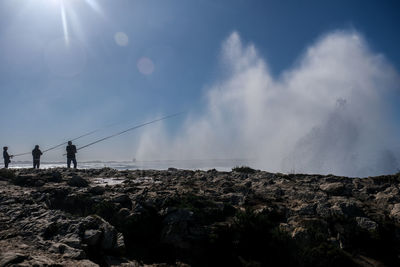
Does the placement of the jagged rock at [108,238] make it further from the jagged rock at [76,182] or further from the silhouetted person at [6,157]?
the silhouetted person at [6,157]

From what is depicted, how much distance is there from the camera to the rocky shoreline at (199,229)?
6.05 metres

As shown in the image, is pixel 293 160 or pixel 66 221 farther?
pixel 293 160

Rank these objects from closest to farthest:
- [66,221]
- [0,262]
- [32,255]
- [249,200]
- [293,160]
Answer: [0,262], [32,255], [66,221], [249,200], [293,160]

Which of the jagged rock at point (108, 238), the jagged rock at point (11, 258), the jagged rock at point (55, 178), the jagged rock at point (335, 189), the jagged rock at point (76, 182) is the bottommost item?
the jagged rock at point (108, 238)

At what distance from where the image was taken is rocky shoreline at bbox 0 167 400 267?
605 centimetres

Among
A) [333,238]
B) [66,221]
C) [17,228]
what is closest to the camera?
[17,228]

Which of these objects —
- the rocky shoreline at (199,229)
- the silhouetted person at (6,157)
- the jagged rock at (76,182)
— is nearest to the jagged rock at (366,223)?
the rocky shoreline at (199,229)

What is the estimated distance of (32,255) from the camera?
4.92m

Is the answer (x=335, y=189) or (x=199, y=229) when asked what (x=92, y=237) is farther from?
(x=335, y=189)

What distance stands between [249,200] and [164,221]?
14.1 feet

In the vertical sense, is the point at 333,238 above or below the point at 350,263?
above

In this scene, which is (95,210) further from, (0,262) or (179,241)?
(0,262)

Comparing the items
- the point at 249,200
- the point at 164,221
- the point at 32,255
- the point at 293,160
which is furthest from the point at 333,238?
the point at 293,160

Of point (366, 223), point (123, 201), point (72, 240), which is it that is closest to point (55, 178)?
point (123, 201)
